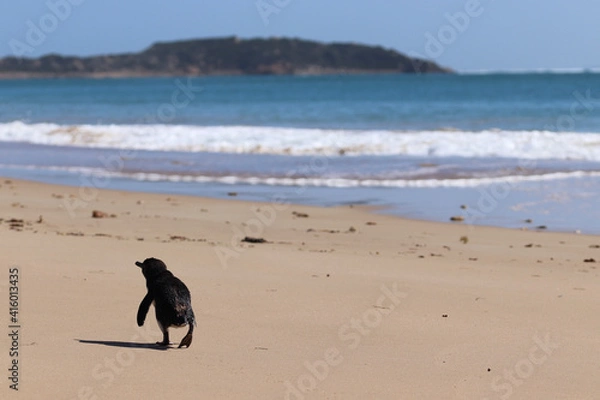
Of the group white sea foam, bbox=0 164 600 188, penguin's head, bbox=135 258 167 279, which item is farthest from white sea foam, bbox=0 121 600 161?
penguin's head, bbox=135 258 167 279

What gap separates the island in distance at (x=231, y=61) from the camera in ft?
538

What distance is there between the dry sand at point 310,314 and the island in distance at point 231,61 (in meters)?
153

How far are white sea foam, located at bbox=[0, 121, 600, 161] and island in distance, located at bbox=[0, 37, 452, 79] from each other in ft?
434

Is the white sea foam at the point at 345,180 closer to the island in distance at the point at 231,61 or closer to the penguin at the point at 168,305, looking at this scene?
the penguin at the point at 168,305

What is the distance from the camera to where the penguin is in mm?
4898

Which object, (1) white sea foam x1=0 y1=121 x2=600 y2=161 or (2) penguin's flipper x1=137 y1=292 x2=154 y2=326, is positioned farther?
(1) white sea foam x1=0 y1=121 x2=600 y2=161

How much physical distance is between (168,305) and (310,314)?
1.34 meters

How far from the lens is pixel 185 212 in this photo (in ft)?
39.8

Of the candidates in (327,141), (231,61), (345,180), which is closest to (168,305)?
(345,180)

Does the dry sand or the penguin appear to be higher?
the penguin

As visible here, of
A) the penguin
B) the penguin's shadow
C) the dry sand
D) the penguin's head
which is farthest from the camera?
the penguin's head

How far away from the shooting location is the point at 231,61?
16725 cm

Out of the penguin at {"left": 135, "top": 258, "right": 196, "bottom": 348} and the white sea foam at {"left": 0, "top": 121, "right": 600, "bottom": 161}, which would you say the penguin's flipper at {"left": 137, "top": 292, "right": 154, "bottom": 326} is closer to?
the penguin at {"left": 135, "top": 258, "right": 196, "bottom": 348}

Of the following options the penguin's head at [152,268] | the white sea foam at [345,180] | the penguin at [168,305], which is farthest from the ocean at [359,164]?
the penguin at [168,305]
